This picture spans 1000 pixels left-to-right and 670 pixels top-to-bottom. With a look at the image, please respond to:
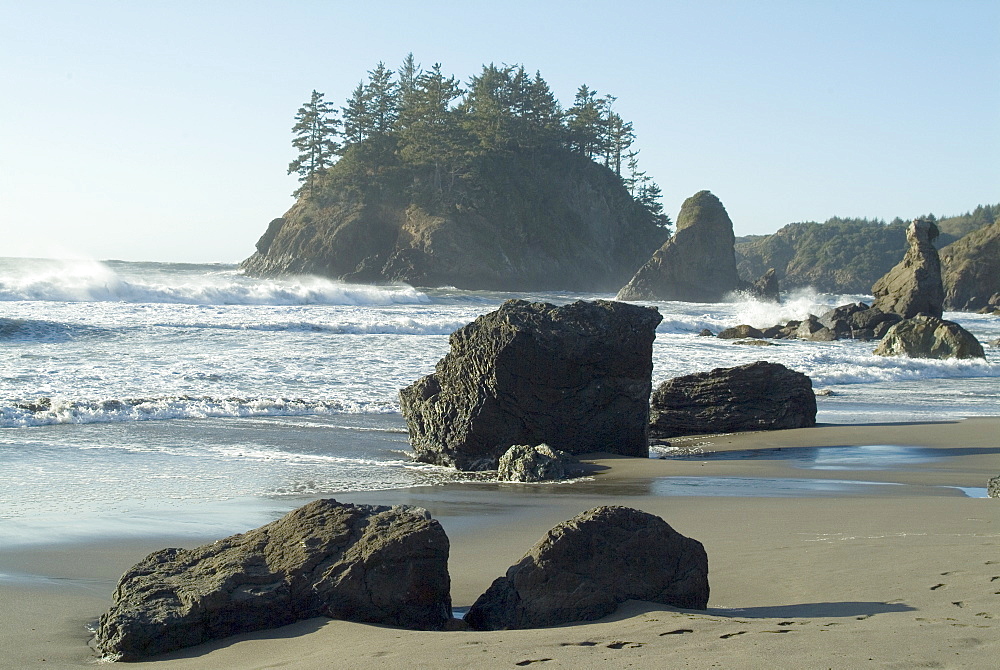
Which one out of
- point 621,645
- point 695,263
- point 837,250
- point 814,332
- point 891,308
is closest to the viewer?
point 621,645

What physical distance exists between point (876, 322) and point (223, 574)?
93.7 feet

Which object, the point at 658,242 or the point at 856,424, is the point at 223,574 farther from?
the point at 658,242

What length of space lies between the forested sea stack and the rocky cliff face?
0.10m

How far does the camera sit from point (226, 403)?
11.9m

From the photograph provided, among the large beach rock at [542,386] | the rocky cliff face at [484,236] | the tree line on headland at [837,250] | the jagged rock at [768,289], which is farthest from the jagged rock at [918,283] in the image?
the tree line on headland at [837,250]

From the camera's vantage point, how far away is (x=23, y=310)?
85.9 ft

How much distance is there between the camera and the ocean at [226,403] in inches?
252

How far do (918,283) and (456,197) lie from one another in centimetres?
4221

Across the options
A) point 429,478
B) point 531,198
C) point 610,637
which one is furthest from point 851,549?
point 531,198

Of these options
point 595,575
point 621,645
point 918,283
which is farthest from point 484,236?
point 621,645

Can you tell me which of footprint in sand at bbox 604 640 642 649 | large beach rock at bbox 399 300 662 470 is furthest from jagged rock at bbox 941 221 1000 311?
footprint in sand at bbox 604 640 642 649

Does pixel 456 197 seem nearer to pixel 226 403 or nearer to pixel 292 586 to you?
pixel 226 403

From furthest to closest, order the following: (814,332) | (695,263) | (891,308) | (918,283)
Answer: (695,263) < (891,308) < (918,283) < (814,332)

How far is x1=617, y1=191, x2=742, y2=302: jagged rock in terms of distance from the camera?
61281 mm
